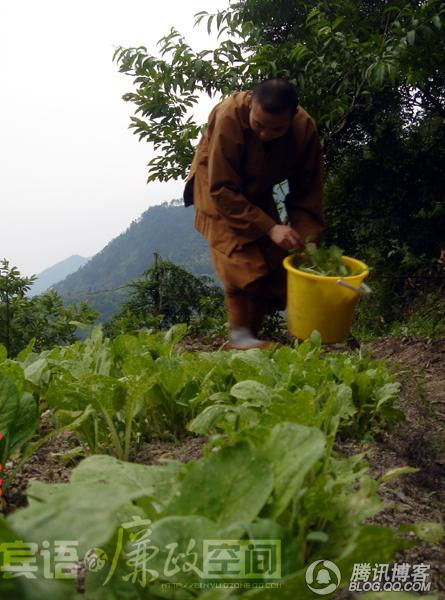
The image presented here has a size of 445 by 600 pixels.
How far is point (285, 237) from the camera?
320cm

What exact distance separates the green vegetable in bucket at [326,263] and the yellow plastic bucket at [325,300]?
0.07 m

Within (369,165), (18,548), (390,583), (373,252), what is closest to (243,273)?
(390,583)

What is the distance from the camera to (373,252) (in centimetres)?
648

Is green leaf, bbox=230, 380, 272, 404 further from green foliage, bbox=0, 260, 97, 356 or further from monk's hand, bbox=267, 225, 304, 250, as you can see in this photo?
green foliage, bbox=0, 260, 97, 356

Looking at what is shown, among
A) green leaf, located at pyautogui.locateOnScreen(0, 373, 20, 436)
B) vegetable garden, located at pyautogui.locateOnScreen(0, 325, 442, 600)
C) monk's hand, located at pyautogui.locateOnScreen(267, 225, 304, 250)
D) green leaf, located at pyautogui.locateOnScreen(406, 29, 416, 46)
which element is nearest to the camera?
vegetable garden, located at pyautogui.locateOnScreen(0, 325, 442, 600)

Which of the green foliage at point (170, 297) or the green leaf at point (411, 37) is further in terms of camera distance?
the green foliage at point (170, 297)

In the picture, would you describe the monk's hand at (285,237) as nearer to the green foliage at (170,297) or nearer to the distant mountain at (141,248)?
the green foliage at (170,297)

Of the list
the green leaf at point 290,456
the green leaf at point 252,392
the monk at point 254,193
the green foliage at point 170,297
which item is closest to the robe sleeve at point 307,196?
the monk at point 254,193

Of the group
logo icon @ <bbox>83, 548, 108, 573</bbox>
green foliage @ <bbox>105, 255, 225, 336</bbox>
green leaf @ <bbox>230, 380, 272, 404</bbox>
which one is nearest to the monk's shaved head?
green leaf @ <bbox>230, 380, 272, 404</bbox>

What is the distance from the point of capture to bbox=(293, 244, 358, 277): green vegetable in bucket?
2.92 m

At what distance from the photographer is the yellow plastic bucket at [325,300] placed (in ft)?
9.02

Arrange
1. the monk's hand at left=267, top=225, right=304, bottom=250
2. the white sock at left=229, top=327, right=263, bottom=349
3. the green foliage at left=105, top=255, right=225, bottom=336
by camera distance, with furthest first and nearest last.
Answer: the green foliage at left=105, top=255, right=225, bottom=336, the white sock at left=229, top=327, right=263, bottom=349, the monk's hand at left=267, top=225, right=304, bottom=250

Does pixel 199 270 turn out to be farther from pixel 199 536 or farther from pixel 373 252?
pixel 199 536

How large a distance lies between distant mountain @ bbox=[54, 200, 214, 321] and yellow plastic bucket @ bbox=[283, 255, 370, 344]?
46324 millimetres
